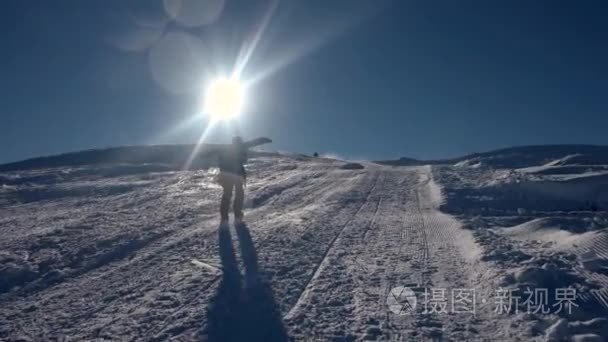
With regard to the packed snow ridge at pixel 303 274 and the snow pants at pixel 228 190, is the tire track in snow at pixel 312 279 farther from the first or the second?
the snow pants at pixel 228 190

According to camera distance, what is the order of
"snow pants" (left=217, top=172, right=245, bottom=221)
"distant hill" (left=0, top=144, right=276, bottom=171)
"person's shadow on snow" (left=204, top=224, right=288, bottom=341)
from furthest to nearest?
"distant hill" (left=0, top=144, right=276, bottom=171) < "snow pants" (left=217, top=172, right=245, bottom=221) < "person's shadow on snow" (left=204, top=224, right=288, bottom=341)

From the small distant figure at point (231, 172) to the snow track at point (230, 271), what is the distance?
442mm

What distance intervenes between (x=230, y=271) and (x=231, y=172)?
13.7 feet

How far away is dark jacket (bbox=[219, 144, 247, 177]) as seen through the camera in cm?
975

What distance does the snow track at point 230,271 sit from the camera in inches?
163

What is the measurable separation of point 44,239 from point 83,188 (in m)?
10.3

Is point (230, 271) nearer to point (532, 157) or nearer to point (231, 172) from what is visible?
point (231, 172)

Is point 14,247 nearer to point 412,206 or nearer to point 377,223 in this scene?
point 377,223

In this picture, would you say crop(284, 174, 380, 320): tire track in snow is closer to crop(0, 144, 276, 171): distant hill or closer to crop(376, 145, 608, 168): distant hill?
crop(0, 144, 276, 171): distant hill

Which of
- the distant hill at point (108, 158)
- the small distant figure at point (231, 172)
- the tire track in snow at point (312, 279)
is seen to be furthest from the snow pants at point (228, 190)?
the distant hill at point (108, 158)
